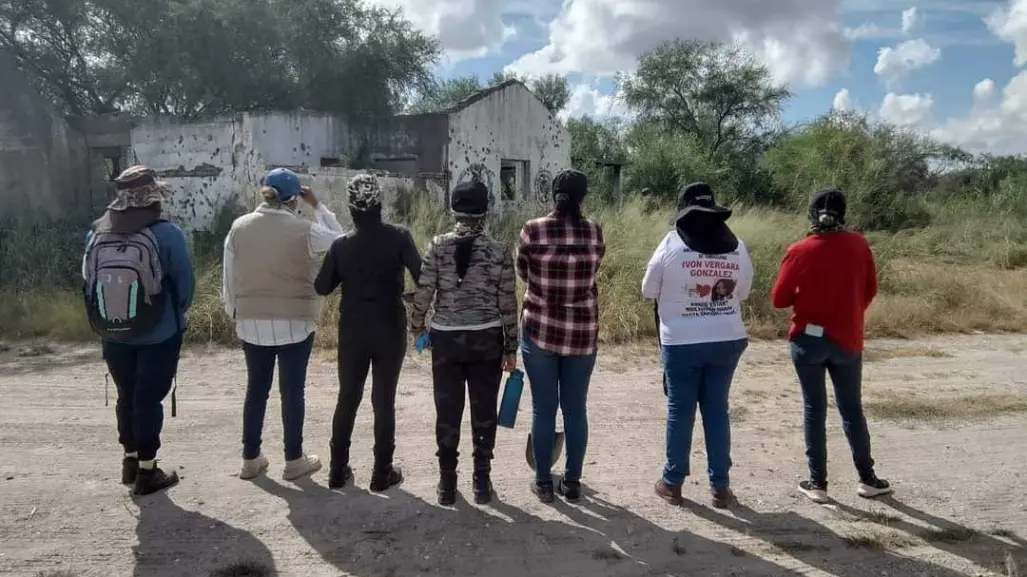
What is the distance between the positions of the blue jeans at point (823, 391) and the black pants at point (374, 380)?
211 centimetres

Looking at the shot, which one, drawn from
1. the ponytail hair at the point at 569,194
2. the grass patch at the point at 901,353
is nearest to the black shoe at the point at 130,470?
the ponytail hair at the point at 569,194

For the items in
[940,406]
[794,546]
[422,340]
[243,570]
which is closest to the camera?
[243,570]

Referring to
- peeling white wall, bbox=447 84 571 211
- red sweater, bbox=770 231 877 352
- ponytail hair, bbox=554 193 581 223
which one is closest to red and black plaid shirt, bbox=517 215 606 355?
ponytail hair, bbox=554 193 581 223

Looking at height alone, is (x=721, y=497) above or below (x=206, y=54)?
below

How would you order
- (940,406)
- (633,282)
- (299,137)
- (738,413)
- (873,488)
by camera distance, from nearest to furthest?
(873,488) → (738,413) → (940,406) → (633,282) → (299,137)

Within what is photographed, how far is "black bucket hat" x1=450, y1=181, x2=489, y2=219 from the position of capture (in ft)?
11.9

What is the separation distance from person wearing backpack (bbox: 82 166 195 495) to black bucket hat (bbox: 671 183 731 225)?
259 cm

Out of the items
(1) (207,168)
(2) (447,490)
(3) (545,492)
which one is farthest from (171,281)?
(1) (207,168)

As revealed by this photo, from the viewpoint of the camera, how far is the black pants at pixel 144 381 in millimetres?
3781

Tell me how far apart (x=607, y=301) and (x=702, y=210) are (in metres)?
4.82

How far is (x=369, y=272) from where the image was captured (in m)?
3.69

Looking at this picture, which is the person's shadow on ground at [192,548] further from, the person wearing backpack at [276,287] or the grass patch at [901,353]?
the grass patch at [901,353]

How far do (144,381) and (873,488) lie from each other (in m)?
3.94

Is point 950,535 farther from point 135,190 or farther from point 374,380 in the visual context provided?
point 135,190
